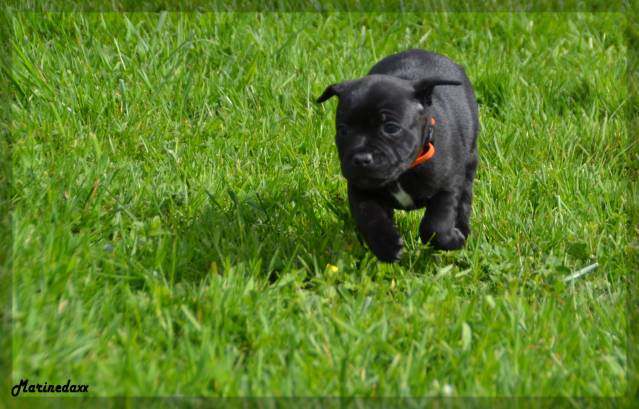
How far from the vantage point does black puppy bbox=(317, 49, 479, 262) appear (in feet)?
14.8

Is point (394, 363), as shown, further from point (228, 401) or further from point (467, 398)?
point (228, 401)

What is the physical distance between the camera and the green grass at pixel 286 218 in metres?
3.97

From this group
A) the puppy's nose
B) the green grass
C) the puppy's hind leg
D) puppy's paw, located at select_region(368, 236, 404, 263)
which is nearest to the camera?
the green grass

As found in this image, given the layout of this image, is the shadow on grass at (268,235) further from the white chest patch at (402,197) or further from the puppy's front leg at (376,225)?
the white chest patch at (402,197)

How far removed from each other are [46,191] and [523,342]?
2393 mm

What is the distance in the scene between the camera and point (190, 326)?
4125mm

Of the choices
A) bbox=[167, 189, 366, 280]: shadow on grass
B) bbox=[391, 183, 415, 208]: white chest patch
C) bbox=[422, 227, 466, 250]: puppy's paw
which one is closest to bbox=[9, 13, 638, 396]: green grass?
bbox=[167, 189, 366, 280]: shadow on grass

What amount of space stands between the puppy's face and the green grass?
0.54 m

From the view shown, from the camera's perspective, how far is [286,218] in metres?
5.32

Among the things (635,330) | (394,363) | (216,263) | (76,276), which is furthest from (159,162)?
(635,330)

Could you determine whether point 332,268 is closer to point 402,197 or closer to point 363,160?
point 402,197

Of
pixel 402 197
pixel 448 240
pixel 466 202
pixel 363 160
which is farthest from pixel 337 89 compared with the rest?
pixel 466 202

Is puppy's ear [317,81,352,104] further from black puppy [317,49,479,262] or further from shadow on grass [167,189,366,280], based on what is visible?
shadow on grass [167,189,366,280]

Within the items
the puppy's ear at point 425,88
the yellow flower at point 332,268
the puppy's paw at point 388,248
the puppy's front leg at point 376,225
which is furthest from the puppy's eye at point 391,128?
the yellow flower at point 332,268
